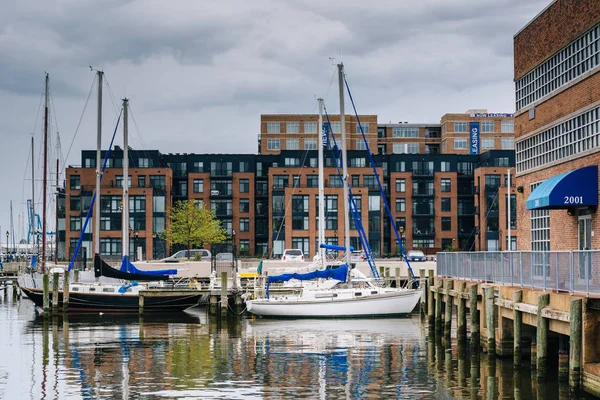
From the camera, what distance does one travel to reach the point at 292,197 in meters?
102

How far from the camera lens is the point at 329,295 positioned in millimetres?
47312

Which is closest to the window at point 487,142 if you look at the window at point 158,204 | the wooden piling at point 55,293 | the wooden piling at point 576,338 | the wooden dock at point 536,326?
the window at point 158,204

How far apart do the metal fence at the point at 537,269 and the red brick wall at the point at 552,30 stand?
9.86 meters

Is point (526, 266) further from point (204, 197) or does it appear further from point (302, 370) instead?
point (204, 197)

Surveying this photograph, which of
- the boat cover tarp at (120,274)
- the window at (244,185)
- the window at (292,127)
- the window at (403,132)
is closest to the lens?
the boat cover tarp at (120,274)

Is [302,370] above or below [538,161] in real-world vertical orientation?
below

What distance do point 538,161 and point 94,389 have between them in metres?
23.5

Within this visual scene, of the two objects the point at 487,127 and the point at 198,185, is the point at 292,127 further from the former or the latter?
the point at 487,127

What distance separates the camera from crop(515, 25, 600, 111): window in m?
34.0

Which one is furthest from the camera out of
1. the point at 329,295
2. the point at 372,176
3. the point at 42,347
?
the point at 372,176

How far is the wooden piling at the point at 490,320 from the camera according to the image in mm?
28531

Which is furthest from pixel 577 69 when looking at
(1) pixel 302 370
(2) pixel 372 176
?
(2) pixel 372 176

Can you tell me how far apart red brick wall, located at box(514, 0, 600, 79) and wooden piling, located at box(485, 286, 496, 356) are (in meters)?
11.9

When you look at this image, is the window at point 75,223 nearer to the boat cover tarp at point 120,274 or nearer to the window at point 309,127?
the window at point 309,127
